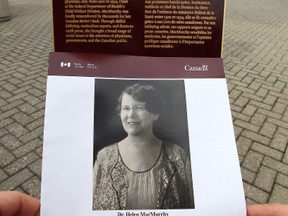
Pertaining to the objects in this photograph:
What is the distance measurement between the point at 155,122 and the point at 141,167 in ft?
0.48

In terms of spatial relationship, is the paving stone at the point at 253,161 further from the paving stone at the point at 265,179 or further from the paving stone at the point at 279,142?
the paving stone at the point at 279,142

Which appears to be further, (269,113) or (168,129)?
(269,113)

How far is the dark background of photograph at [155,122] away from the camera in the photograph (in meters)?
0.94

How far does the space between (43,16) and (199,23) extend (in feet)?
23.6

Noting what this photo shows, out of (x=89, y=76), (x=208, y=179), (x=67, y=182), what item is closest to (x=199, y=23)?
(x=89, y=76)

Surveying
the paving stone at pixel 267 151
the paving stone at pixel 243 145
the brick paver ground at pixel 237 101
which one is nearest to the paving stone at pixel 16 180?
the brick paver ground at pixel 237 101

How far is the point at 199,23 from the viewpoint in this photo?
0.99 metres

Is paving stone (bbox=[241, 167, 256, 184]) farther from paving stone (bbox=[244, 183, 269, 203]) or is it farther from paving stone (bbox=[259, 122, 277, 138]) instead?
paving stone (bbox=[259, 122, 277, 138])

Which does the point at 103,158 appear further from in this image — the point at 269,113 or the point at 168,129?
the point at 269,113

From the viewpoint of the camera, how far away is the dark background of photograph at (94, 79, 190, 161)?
3.08 ft

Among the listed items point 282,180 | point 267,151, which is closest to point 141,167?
point 282,180

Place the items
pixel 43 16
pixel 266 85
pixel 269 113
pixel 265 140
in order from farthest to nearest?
pixel 43 16
pixel 266 85
pixel 269 113
pixel 265 140

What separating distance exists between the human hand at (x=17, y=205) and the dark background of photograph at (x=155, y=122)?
0.36 meters

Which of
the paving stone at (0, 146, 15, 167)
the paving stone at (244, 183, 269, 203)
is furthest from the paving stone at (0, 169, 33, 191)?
the paving stone at (244, 183, 269, 203)
